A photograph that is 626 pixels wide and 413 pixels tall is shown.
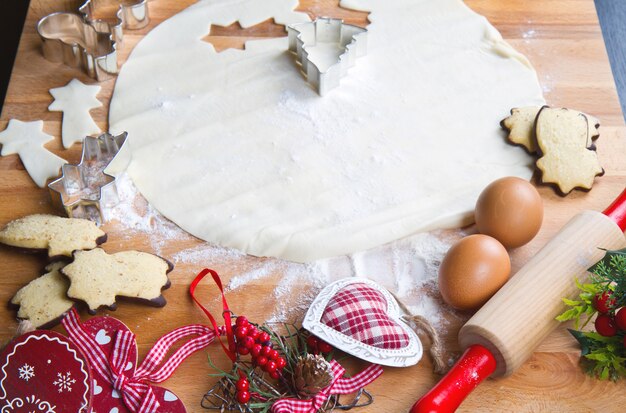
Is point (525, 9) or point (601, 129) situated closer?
point (601, 129)

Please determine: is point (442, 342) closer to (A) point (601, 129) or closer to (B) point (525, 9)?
(A) point (601, 129)

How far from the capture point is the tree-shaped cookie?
1503 millimetres

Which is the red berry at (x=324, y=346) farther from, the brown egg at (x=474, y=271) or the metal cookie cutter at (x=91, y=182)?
the metal cookie cutter at (x=91, y=182)

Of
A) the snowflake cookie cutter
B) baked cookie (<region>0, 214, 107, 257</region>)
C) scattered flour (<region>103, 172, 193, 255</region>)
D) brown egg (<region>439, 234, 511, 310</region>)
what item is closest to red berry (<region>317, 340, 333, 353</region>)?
brown egg (<region>439, 234, 511, 310</region>)

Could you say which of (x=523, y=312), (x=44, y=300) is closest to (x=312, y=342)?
(x=523, y=312)

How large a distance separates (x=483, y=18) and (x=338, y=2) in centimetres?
36

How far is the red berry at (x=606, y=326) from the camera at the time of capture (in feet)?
3.98

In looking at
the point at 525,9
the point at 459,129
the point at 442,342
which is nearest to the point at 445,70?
the point at 459,129

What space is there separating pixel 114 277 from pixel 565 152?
0.91 meters

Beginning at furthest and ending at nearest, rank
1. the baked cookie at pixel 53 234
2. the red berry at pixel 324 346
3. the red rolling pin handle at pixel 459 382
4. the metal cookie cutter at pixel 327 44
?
1. the metal cookie cutter at pixel 327 44
2. the baked cookie at pixel 53 234
3. the red berry at pixel 324 346
4. the red rolling pin handle at pixel 459 382

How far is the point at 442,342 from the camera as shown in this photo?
50.5 inches

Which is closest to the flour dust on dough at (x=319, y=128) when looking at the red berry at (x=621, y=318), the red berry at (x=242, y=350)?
the red berry at (x=242, y=350)

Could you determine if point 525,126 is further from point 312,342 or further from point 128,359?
point 128,359

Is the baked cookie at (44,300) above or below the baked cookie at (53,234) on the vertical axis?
below
